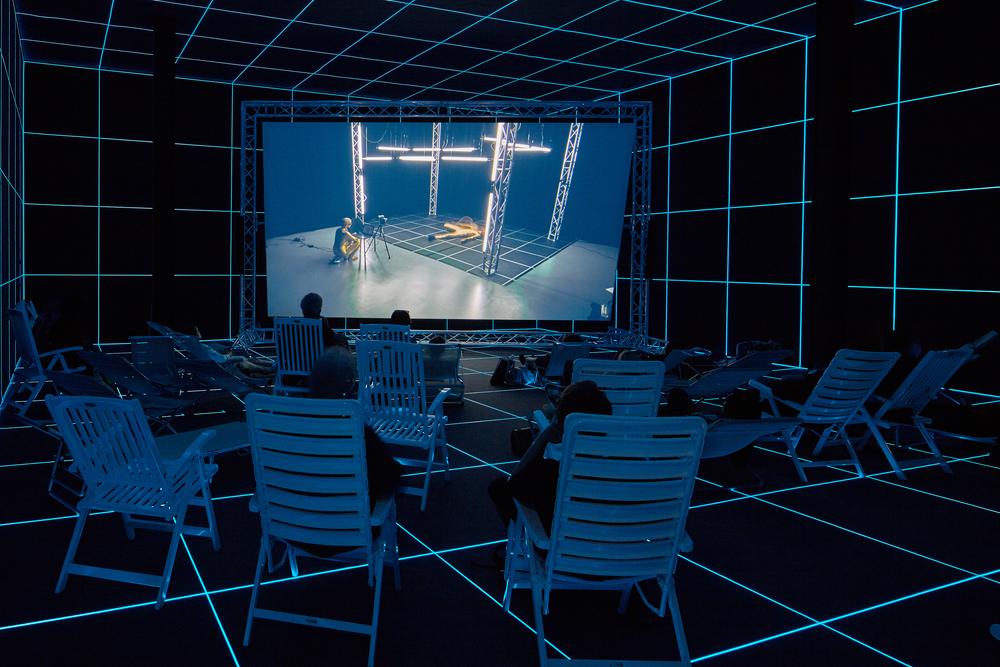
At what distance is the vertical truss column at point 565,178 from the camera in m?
14.0

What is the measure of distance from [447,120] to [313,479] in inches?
477

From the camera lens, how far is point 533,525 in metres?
3.11

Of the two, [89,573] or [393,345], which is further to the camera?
[393,345]

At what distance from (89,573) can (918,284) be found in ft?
30.8

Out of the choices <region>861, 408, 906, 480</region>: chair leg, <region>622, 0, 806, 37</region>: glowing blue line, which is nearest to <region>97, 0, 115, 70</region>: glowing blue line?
<region>622, 0, 806, 37</region>: glowing blue line

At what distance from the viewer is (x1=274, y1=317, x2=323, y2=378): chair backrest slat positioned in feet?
24.6

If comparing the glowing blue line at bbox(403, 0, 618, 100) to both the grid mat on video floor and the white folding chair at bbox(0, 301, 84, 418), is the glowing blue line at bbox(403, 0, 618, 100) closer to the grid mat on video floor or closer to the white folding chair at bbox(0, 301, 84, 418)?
the grid mat on video floor

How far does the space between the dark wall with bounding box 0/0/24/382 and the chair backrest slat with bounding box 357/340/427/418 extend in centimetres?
510

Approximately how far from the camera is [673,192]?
563 inches

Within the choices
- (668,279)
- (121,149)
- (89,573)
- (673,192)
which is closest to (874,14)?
(673,192)

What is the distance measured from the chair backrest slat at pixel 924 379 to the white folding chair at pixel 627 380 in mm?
2315

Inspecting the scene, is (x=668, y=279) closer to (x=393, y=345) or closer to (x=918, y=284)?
(x=918, y=284)

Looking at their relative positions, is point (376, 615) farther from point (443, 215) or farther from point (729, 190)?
point (443, 215)

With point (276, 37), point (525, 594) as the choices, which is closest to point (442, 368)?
point (525, 594)
